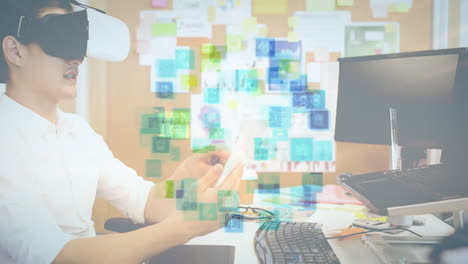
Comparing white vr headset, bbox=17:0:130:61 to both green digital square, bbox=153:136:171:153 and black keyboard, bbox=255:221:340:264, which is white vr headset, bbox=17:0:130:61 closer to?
green digital square, bbox=153:136:171:153

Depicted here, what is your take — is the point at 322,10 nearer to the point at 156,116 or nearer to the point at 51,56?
the point at 156,116

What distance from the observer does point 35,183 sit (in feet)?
2.82

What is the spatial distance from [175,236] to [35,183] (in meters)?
0.37

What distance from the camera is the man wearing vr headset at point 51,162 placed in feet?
2.63

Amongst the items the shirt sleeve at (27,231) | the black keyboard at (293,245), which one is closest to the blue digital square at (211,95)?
the black keyboard at (293,245)

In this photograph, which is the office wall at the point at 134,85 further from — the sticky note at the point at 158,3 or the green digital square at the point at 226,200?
the green digital square at the point at 226,200

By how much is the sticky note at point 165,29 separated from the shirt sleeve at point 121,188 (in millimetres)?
426

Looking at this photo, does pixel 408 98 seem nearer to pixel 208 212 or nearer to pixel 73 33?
pixel 208 212

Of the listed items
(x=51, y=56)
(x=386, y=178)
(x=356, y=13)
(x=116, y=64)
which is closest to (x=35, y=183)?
(x=51, y=56)

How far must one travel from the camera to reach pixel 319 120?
4.91 feet

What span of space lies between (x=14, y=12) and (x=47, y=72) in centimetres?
16

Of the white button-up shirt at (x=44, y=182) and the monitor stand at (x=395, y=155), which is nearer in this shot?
the white button-up shirt at (x=44, y=182)

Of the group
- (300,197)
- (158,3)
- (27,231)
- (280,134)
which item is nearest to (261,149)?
(280,134)

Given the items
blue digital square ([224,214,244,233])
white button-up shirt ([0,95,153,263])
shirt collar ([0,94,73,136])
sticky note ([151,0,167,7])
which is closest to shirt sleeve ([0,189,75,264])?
white button-up shirt ([0,95,153,263])
